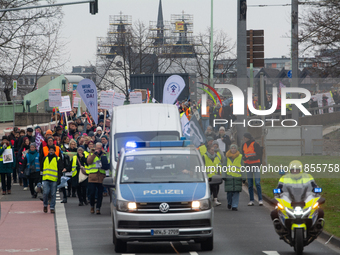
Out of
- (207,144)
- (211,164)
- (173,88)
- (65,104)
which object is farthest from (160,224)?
(173,88)

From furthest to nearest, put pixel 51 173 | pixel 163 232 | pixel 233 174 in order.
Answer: pixel 233 174 → pixel 51 173 → pixel 163 232

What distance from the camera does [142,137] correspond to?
16.6 meters

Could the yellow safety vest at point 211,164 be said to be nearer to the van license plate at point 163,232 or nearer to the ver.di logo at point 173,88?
the van license plate at point 163,232

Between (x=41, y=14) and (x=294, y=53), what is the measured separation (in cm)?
1415

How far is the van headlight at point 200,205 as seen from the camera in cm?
1038

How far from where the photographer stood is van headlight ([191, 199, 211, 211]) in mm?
10379

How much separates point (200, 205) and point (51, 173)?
6.83 m

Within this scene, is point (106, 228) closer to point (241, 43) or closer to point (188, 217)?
point (188, 217)

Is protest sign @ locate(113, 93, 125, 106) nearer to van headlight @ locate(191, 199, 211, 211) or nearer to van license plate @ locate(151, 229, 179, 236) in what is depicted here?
van headlight @ locate(191, 199, 211, 211)

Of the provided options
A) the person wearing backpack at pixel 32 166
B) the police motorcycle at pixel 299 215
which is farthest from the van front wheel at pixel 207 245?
the person wearing backpack at pixel 32 166

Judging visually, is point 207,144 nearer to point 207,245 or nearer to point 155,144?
point 155,144

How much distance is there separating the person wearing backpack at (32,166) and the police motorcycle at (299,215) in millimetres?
10891

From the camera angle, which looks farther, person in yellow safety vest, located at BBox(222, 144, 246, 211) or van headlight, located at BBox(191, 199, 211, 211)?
person in yellow safety vest, located at BBox(222, 144, 246, 211)

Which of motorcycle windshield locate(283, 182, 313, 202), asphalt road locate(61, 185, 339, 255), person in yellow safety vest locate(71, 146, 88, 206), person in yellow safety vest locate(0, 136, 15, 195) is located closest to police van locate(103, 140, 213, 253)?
asphalt road locate(61, 185, 339, 255)
